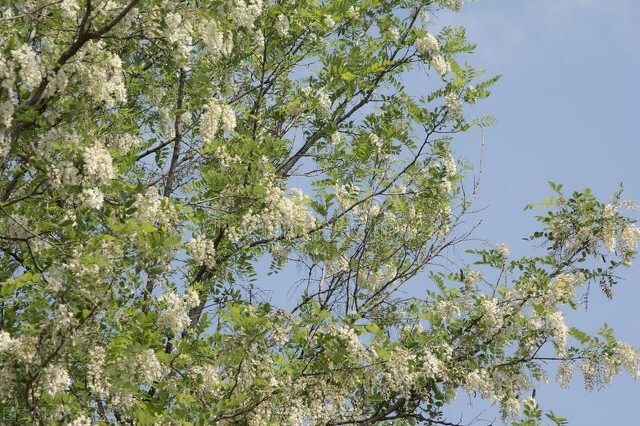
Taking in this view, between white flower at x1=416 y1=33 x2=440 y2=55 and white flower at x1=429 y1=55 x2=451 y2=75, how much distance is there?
0.10 metres

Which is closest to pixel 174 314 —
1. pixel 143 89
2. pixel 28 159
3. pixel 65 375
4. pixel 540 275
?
pixel 65 375

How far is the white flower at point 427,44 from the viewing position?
395 inches

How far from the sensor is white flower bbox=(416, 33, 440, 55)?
10.0 meters

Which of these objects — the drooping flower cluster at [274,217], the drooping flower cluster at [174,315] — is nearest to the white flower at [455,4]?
the drooping flower cluster at [274,217]

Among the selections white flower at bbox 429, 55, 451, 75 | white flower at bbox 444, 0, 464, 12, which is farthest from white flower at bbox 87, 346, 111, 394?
white flower at bbox 444, 0, 464, 12

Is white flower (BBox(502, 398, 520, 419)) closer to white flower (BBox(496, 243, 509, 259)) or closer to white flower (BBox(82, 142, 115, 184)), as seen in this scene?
white flower (BBox(496, 243, 509, 259))

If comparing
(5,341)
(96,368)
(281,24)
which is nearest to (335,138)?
(281,24)

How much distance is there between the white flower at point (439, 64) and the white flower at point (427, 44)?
0.32ft

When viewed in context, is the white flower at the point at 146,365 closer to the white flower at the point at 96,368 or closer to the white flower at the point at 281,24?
the white flower at the point at 96,368

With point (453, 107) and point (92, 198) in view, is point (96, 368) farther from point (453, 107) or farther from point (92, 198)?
point (453, 107)

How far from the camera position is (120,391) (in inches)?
256

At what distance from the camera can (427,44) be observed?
10.0m

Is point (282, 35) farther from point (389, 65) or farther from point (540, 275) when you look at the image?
point (540, 275)

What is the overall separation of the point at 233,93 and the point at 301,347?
3.81 metres
